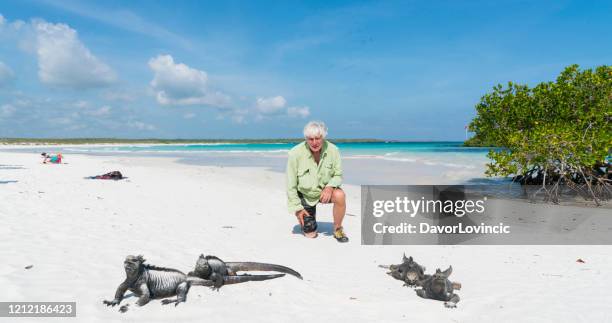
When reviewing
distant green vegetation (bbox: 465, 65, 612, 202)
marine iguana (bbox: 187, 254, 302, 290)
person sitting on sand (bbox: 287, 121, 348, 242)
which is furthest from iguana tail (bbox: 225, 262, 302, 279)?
distant green vegetation (bbox: 465, 65, 612, 202)

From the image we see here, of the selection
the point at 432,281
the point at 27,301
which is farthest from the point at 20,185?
the point at 432,281

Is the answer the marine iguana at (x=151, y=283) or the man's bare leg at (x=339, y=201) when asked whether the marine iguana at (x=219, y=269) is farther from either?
the man's bare leg at (x=339, y=201)

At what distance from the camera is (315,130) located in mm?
5461

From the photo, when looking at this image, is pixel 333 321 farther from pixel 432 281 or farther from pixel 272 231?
pixel 272 231

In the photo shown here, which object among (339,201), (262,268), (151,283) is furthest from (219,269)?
(339,201)

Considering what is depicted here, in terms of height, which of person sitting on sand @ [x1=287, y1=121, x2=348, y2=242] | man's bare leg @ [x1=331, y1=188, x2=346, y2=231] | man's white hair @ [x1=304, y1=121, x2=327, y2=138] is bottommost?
man's bare leg @ [x1=331, y1=188, x2=346, y2=231]

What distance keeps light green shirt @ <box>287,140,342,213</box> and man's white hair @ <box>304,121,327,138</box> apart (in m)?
0.25

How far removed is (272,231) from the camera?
669cm

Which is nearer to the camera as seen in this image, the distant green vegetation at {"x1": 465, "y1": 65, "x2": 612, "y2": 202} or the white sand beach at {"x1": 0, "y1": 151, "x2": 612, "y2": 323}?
the white sand beach at {"x1": 0, "y1": 151, "x2": 612, "y2": 323}

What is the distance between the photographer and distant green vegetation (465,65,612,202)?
1049cm

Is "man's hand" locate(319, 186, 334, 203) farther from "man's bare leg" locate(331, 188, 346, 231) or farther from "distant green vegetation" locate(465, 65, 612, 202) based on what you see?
"distant green vegetation" locate(465, 65, 612, 202)

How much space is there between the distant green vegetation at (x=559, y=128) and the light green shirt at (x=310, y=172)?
822cm

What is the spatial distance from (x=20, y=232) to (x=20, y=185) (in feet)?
21.0

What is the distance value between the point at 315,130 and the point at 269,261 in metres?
2.04
